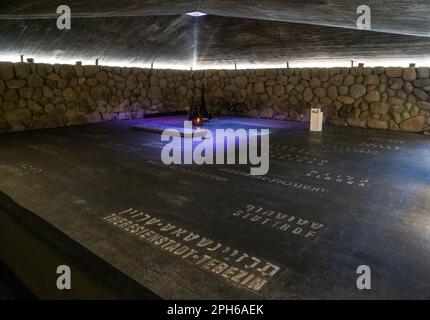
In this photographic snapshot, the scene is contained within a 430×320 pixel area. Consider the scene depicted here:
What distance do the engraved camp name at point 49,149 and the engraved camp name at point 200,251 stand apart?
2970mm

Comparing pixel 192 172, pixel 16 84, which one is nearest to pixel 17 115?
pixel 16 84

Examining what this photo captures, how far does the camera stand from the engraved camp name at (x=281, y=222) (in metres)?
2.59

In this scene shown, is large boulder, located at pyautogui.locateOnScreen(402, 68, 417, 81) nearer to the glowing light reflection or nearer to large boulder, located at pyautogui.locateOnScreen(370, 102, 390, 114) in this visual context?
the glowing light reflection

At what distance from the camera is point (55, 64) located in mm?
8109

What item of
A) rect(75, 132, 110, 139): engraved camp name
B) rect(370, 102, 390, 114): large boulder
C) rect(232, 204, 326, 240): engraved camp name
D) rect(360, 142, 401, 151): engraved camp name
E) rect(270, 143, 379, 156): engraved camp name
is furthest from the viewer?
rect(370, 102, 390, 114): large boulder

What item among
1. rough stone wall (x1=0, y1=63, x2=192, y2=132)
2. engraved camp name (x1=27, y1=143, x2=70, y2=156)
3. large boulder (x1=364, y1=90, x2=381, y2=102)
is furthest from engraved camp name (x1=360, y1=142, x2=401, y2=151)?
rough stone wall (x1=0, y1=63, x2=192, y2=132)

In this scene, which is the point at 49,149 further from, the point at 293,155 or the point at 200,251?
the point at 200,251

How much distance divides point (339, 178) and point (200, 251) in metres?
2.54

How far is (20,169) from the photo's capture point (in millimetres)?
4219

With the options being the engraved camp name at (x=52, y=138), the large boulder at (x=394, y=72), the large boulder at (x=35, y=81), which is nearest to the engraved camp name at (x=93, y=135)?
the engraved camp name at (x=52, y=138)

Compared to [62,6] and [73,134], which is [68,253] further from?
[73,134]

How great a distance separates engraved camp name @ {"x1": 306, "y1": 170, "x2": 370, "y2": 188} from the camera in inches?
154

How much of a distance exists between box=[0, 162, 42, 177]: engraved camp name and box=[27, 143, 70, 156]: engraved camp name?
0.72 meters

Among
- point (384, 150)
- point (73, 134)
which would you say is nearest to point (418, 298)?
point (384, 150)
